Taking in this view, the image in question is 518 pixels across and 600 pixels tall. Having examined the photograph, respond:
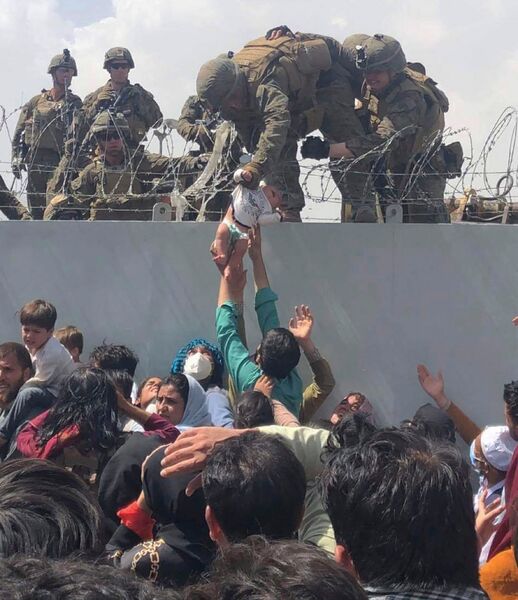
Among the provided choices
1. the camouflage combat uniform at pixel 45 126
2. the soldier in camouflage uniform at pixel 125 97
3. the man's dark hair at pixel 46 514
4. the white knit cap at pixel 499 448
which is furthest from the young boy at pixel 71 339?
the man's dark hair at pixel 46 514

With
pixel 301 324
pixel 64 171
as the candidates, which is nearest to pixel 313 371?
pixel 301 324

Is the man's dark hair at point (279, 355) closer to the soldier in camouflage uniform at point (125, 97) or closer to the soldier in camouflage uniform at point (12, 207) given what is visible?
the soldier in camouflage uniform at point (12, 207)

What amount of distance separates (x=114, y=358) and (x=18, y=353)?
851 millimetres

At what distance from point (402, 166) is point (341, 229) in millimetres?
994

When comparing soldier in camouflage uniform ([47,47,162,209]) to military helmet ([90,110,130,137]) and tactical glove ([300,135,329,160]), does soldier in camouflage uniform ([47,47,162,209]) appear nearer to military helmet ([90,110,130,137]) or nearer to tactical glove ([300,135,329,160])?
military helmet ([90,110,130,137])

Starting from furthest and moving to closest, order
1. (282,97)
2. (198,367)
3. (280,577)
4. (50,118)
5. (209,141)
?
(50,118), (209,141), (282,97), (198,367), (280,577)

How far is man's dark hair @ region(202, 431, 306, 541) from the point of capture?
2066mm

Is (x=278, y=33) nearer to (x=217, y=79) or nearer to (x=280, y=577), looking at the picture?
(x=217, y=79)

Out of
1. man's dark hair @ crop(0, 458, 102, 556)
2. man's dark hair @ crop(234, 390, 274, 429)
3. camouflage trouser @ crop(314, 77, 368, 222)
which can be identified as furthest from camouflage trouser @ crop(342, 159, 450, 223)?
man's dark hair @ crop(0, 458, 102, 556)

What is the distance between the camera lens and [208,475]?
6.96 feet

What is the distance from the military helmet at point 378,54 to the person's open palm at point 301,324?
1.94 m

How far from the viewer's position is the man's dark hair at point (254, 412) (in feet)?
10.9

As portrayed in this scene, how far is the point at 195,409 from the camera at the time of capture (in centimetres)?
392

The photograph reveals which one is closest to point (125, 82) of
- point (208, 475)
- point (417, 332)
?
point (417, 332)
